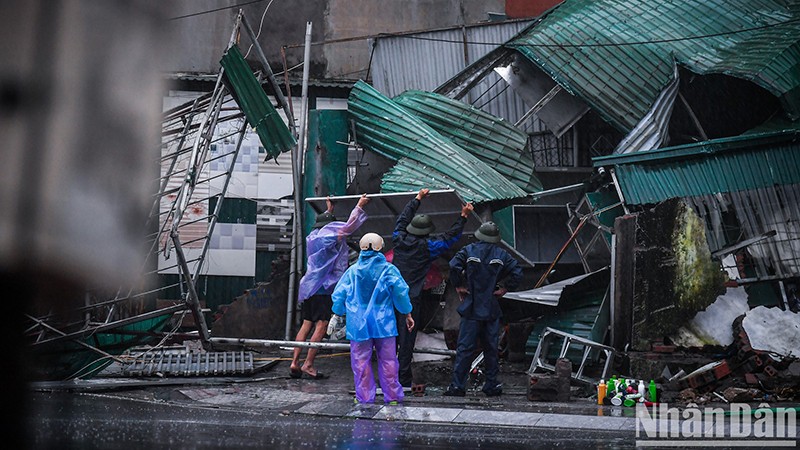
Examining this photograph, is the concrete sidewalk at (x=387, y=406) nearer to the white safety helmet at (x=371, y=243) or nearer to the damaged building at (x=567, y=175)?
the damaged building at (x=567, y=175)

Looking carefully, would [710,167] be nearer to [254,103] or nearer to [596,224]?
[596,224]

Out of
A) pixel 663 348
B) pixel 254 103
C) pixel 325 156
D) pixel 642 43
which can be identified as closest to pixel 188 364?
pixel 254 103

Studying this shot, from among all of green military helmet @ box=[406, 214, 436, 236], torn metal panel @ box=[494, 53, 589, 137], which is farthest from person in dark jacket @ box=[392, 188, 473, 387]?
torn metal panel @ box=[494, 53, 589, 137]

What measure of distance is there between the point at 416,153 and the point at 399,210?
202 cm

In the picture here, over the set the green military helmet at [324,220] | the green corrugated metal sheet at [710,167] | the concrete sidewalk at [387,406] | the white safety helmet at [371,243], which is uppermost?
the green corrugated metal sheet at [710,167]

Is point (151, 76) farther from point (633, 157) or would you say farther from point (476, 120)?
point (476, 120)

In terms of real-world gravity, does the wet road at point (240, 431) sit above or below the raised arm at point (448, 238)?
below

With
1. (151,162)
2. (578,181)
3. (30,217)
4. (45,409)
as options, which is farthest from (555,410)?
(578,181)

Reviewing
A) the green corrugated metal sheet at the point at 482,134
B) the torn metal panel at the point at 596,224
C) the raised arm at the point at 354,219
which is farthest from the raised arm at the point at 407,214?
the green corrugated metal sheet at the point at 482,134

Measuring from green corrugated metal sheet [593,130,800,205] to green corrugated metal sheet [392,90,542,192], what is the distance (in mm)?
1691

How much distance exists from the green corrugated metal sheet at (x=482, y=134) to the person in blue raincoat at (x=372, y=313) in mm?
5728

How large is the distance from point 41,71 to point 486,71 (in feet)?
45.8

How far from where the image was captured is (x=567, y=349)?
10.6 m

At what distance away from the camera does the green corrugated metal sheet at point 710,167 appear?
12.3m
